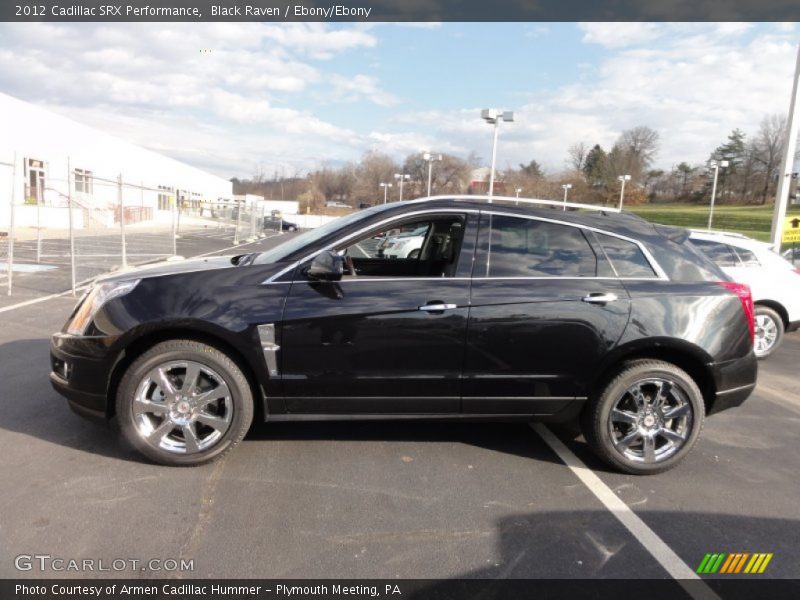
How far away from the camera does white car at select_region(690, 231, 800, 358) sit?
23.7 feet

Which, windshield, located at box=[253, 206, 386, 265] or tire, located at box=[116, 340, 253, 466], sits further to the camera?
windshield, located at box=[253, 206, 386, 265]

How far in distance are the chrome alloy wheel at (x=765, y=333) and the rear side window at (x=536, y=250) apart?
5.01 m

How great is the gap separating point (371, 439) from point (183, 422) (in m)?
1.34

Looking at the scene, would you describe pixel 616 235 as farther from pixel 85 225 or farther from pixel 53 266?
pixel 85 225

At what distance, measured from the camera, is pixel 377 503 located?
322 cm

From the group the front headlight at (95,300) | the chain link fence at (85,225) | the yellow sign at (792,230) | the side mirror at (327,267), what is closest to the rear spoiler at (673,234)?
the side mirror at (327,267)

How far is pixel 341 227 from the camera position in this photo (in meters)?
3.71

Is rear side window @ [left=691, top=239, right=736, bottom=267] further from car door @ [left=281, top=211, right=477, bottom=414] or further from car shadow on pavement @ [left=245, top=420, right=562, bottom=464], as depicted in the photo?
car door @ [left=281, top=211, right=477, bottom=414]

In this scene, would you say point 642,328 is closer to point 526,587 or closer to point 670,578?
point 670,578

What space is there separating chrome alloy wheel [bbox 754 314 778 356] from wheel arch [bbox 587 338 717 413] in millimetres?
4343

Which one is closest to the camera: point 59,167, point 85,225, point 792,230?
point 792,230

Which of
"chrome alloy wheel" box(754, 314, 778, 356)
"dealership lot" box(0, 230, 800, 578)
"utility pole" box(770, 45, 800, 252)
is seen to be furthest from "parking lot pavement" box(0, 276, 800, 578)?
"utility pole" box(770, 45, 800, 252)

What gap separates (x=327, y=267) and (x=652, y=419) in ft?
7.96

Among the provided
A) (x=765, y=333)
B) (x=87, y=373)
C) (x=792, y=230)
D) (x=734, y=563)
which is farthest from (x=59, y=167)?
(x=734, y=563)
